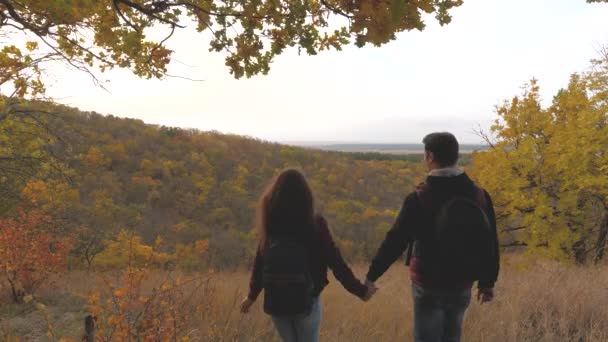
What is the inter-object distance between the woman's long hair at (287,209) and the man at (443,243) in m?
0.64

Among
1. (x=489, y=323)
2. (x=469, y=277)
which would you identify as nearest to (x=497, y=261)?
(x=469, y=277)

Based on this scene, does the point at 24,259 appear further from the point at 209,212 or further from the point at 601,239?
the point at 209,212

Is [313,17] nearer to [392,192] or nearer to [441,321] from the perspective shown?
[441,321]

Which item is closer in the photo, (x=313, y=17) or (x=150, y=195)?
(x=313, y=17)

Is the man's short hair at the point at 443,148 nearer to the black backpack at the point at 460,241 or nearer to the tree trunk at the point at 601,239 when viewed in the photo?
the black backpack at the point at 460,241

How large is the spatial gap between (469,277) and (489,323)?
2142mm

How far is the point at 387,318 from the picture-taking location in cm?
433

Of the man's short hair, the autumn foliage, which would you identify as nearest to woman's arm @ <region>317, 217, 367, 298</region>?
the man's short hair

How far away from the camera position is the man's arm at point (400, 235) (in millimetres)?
2555

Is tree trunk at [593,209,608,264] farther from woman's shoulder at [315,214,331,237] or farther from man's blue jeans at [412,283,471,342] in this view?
woman's shoulder at [315,214,331,237]

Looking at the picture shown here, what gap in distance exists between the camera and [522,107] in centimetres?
1140

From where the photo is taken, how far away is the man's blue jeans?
2502mm

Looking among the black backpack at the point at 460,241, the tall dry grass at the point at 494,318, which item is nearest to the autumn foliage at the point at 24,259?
the tall dry grass at the point at 494,318

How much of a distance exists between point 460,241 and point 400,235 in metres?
0.39
